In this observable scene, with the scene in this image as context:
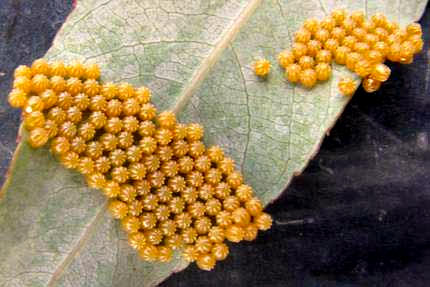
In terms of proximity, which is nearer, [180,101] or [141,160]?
[141,160]

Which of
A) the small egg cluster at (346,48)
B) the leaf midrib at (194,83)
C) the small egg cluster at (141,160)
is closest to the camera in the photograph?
the small egg cluster at (141,160)

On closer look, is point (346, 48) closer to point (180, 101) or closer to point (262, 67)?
point (262, 67)

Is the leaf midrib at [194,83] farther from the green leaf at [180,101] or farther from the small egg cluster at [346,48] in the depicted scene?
the small egg cluster at [346,48]

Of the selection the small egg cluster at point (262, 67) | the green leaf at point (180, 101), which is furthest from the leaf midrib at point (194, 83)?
the small egg cluster at point (262, 67)

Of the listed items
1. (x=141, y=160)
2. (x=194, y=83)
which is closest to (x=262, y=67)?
(x=194, y=83)

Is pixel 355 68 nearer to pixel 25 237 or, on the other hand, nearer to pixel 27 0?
pixel 25 237

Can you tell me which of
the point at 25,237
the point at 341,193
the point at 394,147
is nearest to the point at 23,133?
the point at 25,237
